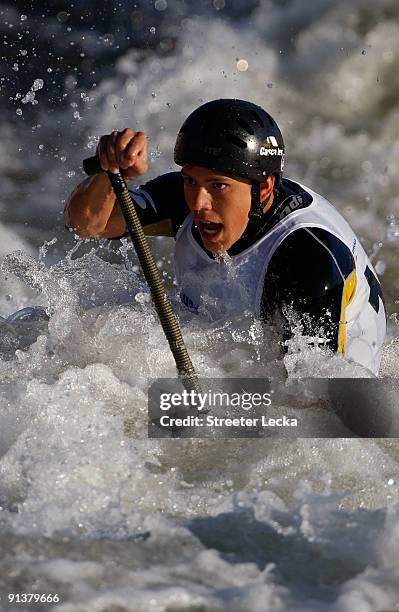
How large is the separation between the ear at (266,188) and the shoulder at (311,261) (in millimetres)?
226

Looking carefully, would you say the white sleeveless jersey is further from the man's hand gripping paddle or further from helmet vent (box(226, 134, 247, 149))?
the man's hand gripping paddle

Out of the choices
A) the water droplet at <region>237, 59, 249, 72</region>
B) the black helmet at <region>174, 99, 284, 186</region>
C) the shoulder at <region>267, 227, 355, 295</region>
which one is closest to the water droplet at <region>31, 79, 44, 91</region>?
the water droplet at <region>237, 59, 249, 72</region>

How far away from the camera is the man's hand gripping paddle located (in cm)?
248

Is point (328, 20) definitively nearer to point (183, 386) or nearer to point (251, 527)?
point (183, 386)

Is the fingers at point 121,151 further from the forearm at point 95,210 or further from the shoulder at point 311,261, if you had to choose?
the shoulder at point 311,261

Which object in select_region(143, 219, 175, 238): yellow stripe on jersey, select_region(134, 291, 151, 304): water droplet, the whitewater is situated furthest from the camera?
select_region(143, 219, 175, 238): yellow stripe on jersey

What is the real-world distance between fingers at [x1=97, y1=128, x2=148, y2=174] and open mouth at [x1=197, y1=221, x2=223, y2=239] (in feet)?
1.67

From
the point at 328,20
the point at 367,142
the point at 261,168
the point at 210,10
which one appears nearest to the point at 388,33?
the point at 328,20

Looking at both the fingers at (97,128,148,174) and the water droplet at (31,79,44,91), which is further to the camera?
the water droplet at (31,79,44,91)

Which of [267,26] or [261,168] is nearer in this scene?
[261,168]

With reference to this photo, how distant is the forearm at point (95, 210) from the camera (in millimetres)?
3117

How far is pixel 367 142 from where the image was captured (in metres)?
6.28

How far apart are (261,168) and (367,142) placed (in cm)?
353

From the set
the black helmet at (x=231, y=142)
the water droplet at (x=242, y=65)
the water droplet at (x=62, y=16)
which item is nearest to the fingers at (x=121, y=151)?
the black helmet at (x=231, y=142)
